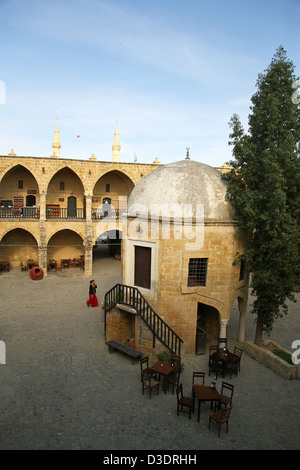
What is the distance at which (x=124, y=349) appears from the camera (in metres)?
10.9

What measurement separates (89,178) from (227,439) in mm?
19857

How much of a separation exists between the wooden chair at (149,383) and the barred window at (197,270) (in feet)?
11.0

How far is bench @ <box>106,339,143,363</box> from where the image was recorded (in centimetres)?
1049

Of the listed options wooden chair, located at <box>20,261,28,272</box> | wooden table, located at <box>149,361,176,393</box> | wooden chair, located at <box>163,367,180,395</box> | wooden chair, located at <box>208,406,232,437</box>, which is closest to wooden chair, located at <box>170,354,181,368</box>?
wooden chair, located at <box>163,367,180,395</box>

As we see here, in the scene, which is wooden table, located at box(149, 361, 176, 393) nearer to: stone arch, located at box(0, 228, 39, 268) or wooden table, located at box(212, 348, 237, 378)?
wooden table, located at box(212, 348, 237, 378)

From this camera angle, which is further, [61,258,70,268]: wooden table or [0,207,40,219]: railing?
[61,258,70,268]: wooden table

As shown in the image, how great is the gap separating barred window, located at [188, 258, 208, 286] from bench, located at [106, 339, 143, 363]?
9.67 ft

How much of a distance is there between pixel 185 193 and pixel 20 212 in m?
16.5

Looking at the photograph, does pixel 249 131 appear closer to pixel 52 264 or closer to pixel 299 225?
pixel 299 225

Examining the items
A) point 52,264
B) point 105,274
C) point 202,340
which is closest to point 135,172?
point 105,274

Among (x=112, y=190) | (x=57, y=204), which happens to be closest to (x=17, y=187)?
(x=57, y=204)

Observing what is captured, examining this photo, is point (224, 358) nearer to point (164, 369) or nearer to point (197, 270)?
point (164, 369)

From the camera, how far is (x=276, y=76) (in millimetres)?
10148

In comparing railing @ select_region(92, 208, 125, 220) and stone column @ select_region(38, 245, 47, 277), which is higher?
railing @ select_region(92, 208, 125, 220)
